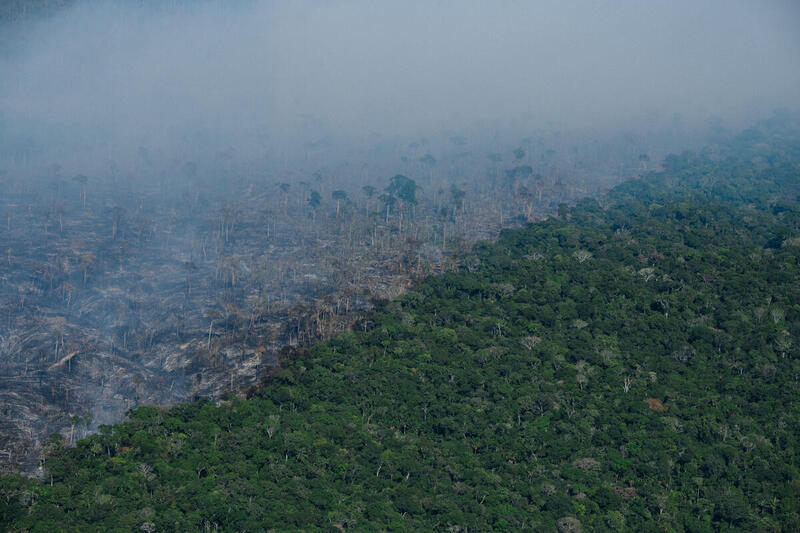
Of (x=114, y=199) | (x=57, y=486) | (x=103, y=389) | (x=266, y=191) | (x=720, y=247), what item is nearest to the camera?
(x=57, y=486)

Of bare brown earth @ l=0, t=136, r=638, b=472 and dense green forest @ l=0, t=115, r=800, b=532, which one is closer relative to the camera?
dense green forest @ l=0, t=115, r=800, b=532

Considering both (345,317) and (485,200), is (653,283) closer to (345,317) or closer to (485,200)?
(345,317)

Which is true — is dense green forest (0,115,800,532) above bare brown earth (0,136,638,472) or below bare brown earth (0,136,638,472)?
below

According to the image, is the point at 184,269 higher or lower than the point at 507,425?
higher

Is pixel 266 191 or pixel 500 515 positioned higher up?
pixel 266 191

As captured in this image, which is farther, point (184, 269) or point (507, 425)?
point (184, 269)

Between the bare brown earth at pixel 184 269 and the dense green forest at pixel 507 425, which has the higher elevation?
the bare brown earth at pixel 184 269

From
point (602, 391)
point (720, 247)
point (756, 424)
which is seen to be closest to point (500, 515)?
point (602, 391)

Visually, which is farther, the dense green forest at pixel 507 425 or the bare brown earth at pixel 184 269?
the bare brown earth at pixel 184 269
